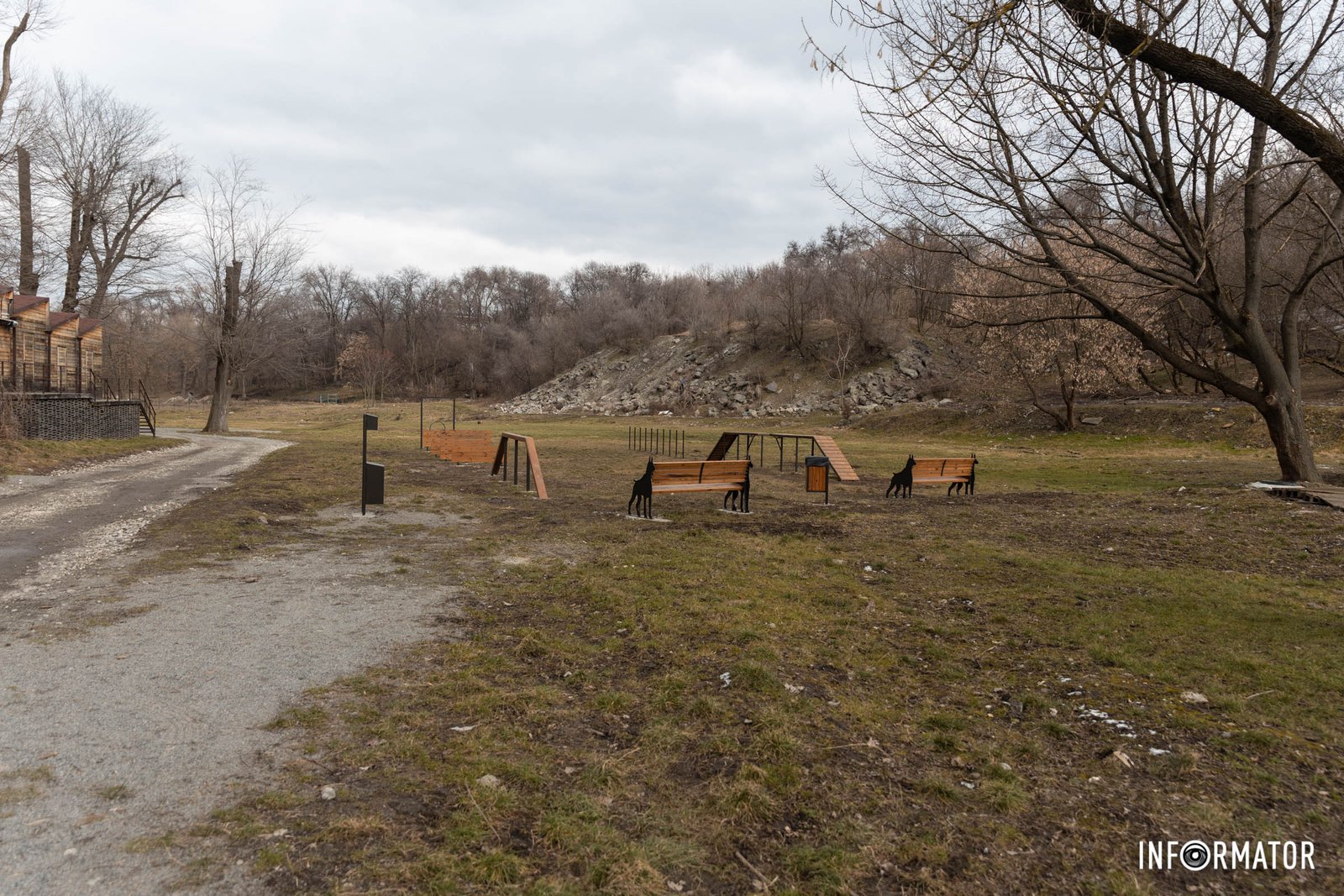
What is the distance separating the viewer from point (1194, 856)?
2.82 meters

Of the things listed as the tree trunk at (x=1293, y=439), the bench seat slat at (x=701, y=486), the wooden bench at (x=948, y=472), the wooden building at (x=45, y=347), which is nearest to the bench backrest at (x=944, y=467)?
the wooden bench at (x=948, y=472)

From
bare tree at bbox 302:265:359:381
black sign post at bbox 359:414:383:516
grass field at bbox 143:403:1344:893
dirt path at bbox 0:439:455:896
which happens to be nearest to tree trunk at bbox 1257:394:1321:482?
grass field at bbox 143:403:1344:893

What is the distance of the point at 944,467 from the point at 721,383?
144 feet

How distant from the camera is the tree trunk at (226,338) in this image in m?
32.7

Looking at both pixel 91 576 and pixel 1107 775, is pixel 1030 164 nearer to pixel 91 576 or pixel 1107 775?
pixel 1107 775

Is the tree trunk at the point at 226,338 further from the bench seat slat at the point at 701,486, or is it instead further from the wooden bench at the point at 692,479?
the bench seat slat at the point at 701,486

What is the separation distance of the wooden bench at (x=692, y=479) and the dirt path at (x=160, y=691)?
4.15 metres

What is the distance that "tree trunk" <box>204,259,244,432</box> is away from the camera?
107 ft

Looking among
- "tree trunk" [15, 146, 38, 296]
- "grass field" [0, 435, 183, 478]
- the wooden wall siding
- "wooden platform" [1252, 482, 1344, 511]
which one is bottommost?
"grass field" [0, 435, 183, 478]

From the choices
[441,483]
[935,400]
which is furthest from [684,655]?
[935,400]

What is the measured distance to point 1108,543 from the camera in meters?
9.09

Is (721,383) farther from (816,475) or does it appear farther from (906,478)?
(906,478)

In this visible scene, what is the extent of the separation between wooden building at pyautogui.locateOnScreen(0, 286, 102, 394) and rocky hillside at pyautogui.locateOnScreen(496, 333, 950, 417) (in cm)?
3310

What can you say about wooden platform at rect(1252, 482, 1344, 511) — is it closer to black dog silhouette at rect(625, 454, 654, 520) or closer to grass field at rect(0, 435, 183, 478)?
black dog silhouette at rect(625, 454, 654, 520)
